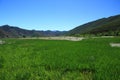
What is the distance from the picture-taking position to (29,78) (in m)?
9.46

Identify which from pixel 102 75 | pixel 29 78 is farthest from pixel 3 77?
pixel 102 75

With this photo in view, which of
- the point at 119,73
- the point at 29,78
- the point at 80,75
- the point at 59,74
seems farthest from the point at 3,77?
the point at 119,73

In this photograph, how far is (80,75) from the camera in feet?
33.7

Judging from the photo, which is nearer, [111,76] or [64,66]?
[111,76]

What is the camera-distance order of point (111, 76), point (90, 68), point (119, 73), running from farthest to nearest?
point (90, 68), point (119, 73), point (111, 76)

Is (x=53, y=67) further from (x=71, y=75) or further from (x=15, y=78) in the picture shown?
(x=15, y=78)

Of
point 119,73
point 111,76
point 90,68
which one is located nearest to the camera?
point 111,76

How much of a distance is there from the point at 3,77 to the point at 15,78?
0.68m

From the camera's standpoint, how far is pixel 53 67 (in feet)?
40.6

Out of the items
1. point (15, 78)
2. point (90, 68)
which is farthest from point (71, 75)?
point (15, 78)

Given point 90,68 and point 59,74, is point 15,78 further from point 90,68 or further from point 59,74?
point 90,68

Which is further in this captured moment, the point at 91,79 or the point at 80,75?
the point at 80,75

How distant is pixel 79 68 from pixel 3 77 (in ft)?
15.4

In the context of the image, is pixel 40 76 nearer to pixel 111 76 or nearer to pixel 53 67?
pixel 53 67
